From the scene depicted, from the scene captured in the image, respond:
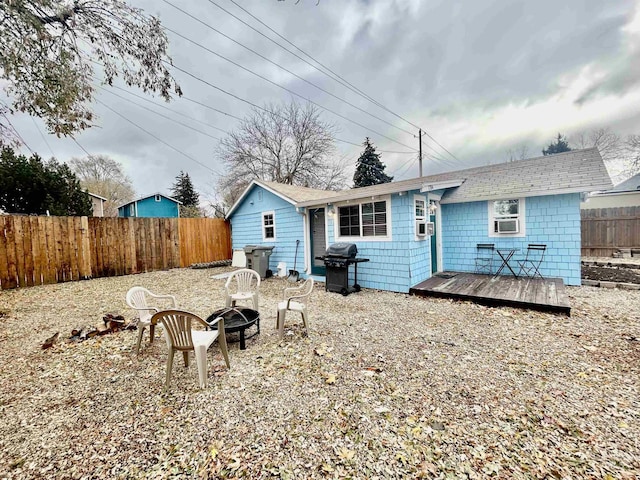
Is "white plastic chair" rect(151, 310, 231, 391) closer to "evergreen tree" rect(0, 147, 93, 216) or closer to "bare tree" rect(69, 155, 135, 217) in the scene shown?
"evergreen tree" rect(0, 147, 93, 216)

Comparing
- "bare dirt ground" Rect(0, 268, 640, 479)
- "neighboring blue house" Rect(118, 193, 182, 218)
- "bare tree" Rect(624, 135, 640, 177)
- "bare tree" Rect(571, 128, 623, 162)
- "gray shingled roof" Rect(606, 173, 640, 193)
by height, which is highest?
"bare tree" Rect(571, 128, 623, 162)

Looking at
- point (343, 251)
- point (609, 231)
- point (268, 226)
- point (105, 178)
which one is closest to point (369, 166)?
point (268, 226)

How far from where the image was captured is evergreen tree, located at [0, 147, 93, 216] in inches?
454

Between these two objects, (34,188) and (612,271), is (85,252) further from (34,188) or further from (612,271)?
(612,271)

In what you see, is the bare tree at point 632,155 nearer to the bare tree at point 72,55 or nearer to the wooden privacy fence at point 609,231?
the wooden privacy fence at point 609,231

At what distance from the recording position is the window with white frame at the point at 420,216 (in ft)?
21.2

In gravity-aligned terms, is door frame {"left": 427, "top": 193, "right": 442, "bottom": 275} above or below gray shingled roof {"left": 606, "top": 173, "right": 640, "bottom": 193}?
below

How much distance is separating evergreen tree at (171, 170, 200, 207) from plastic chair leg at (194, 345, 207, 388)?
26.5 meters

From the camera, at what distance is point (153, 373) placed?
114 inches

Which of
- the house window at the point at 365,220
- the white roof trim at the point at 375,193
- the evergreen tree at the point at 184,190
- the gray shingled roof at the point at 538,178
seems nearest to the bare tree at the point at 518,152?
the gray shingled roof at the point at 538,178

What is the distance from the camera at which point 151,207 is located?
69.2 ft

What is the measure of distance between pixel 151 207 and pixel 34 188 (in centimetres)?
904

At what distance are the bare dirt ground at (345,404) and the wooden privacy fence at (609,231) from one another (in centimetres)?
859

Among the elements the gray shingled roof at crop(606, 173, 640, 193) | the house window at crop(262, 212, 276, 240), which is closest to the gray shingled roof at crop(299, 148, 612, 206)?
the house window at crop(262, 212, 276, 240)
